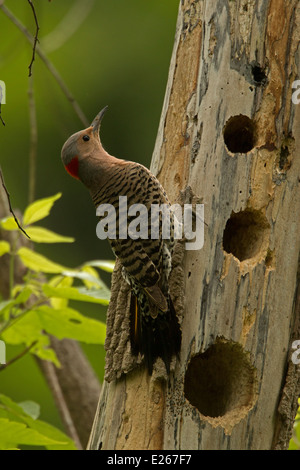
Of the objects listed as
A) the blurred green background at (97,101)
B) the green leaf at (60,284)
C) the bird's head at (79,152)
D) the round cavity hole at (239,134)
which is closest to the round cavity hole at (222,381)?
the green leaf at (60,284)

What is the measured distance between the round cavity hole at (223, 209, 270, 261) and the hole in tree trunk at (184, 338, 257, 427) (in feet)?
1.44

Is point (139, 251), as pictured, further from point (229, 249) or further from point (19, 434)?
point (19, 434)

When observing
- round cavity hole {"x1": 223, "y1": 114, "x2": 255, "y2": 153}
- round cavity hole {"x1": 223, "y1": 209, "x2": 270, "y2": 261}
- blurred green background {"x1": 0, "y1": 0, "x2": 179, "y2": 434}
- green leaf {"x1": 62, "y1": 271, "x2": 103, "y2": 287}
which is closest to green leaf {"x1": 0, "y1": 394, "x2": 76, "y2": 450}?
green leaf {"x1": 62, "y1": 271, "x2": 103, "y2": 287}

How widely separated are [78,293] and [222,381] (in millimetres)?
764

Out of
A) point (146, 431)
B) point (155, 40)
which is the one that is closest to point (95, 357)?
point (155, 40)

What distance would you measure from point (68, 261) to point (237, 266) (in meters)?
6.32

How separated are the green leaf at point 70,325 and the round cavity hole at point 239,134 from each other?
1.04 metres

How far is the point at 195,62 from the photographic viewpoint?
12.0 feet

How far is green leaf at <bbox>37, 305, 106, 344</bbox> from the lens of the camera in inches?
135

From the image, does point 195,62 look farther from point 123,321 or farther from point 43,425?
point 43,425

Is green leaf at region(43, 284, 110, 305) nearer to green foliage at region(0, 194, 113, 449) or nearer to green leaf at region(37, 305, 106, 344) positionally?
green foliage at region(0, 194, 113, 449)

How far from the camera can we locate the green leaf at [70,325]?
3.44 m

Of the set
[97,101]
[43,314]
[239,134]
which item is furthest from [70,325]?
[97,101]

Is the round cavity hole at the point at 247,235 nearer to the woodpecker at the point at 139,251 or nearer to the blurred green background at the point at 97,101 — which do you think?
the woodpecker at the point at 139,251
